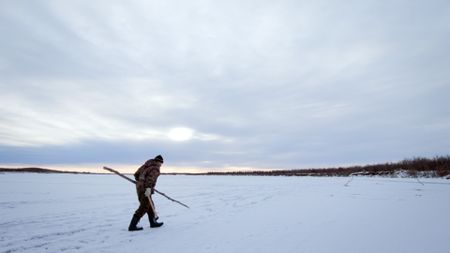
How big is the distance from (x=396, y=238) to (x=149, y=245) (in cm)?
447

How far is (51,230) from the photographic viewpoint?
7.45 metres

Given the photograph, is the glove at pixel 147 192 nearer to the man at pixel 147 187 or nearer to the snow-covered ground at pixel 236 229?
the man at pixel 147 187

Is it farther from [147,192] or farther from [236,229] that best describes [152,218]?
[236,229]

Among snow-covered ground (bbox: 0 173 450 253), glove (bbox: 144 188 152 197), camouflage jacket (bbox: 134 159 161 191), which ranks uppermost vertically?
camouflage jacket (bbox: 134 159 161 191)

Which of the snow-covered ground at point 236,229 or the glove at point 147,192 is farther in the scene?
the glove at point 147,192

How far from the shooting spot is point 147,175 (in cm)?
834

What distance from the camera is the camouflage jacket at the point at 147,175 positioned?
27.0 feet

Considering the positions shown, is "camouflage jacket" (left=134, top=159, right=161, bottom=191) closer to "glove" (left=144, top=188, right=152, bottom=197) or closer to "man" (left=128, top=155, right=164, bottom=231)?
"man" (left=128, top=155, right=164, bottom=231)

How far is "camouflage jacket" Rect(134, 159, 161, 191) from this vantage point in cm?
823

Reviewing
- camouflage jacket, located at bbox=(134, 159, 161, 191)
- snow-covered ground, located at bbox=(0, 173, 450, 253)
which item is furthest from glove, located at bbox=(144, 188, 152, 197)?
snow-covered ground, located at bbox=(0, 173, 450, 253)

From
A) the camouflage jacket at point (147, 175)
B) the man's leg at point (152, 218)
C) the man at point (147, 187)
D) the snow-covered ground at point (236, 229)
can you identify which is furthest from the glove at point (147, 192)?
the snow-covered ground at point (236, 229)

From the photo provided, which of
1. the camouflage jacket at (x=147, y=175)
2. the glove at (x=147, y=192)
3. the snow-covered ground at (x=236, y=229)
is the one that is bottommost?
the snow-covered ground at (x=236, y=229)

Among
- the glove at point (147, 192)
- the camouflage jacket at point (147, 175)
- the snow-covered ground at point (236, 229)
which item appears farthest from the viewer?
the camouflage jacket at point (147, 175)

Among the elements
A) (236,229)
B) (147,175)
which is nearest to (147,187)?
(147,175)
